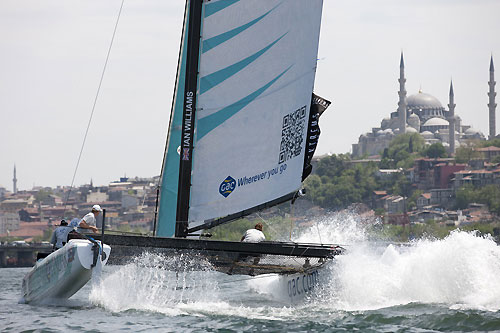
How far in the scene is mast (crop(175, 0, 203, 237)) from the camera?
1509 cm

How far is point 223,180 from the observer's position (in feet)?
49.6

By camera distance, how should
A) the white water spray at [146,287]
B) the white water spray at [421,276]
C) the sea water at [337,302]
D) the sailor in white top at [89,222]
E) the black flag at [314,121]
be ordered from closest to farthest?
the sea water at [337,302]
the white water spray at [421,276]
the white water spray at [146,287]
the sailor in white top at [89,222]
the black flag at [314,121]

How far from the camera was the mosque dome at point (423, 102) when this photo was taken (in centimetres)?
19238

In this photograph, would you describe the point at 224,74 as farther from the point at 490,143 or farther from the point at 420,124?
the point at 420,124

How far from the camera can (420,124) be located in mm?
186875

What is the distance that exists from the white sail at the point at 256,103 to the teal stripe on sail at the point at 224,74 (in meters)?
0.02

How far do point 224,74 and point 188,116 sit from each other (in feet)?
2.77

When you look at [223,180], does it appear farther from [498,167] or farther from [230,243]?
[498,167]

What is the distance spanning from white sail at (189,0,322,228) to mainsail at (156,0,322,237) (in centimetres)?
2

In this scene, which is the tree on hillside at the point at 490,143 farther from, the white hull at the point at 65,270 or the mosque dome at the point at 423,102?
the white hull at the point at 65,270

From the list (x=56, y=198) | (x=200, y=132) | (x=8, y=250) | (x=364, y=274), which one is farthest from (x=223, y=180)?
(x=56, y=198)

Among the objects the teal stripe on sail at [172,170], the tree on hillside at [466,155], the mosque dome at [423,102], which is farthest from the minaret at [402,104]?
the teal stripe on sail at [172,170]

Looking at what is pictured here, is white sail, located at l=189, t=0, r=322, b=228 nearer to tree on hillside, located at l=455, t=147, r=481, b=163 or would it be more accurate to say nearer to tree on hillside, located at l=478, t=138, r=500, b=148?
tree on hillside, located at l=455, t=147, r=481, b=163

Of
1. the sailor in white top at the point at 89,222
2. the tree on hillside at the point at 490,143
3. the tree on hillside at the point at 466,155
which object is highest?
the tree on hillside at the point at 490,143
